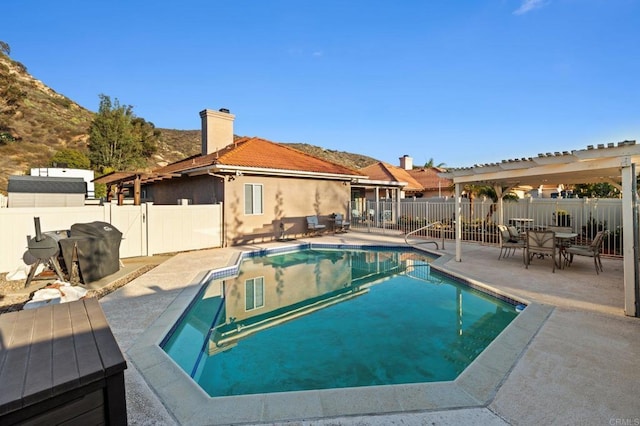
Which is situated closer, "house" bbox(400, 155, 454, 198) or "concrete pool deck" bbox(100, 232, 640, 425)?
"concrete pool deck" bbox(100, 232, 640, 425)

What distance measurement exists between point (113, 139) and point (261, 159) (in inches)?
1084

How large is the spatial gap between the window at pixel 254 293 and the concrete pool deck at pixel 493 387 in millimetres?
1745

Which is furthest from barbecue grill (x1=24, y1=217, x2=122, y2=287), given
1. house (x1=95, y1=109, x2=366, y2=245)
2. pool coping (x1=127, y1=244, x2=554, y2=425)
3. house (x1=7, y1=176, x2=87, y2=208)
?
house (x1=7, y1=176, x2=87, y2=208)

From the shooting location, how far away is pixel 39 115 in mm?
41031

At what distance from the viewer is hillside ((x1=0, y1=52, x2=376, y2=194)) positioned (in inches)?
1245

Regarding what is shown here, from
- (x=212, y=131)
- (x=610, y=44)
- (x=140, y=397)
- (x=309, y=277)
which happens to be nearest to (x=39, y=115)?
(x=212, y=131)

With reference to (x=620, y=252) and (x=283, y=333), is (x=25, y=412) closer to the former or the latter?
(x=283, y=333)

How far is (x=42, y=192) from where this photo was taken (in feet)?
45.1

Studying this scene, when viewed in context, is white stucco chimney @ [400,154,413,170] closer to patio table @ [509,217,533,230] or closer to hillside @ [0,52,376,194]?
patio table @ [509,217,533,230]

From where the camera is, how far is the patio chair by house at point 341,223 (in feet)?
56.6

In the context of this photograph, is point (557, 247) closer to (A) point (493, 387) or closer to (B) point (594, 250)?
(B) point (594, 250)

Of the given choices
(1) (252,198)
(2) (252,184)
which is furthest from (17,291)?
(2) (252,184)

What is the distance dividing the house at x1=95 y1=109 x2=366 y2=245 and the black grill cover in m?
3.74

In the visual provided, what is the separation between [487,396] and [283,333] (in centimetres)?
334
